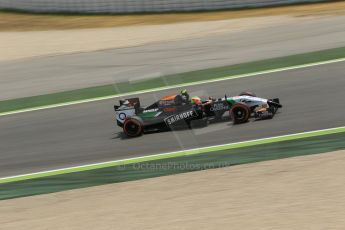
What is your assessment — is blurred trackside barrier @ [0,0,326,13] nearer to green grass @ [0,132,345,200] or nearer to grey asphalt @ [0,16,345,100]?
grey asphalt @ [0,16,345,100]

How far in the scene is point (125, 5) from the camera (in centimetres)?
2706

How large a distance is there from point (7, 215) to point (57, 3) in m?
19.9

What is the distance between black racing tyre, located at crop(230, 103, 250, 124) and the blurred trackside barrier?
44.5ft

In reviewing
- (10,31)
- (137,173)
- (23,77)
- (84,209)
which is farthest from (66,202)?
(10,31)

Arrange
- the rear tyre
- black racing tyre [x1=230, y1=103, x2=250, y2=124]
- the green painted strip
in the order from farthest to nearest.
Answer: the rear tyre < black racing tyre [x1=230, y1=103, x2=250, y2=124] < the green painted strip

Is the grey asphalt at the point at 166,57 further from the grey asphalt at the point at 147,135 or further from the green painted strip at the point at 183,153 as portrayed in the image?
the green painted strip at the point at 183,153

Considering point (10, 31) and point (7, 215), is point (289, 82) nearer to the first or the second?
point (7, 215)

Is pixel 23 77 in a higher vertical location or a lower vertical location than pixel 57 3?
lower

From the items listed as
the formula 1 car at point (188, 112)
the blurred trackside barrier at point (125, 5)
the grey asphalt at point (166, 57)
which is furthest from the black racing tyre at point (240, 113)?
the blurred trackside barrier at point (125, 5)

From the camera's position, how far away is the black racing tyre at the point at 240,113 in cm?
1238

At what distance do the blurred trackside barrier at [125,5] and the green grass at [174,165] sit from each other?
14654 millimetres

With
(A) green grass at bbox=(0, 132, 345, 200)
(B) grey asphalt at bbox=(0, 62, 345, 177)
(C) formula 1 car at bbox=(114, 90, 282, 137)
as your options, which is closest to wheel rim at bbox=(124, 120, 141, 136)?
(C) formula 1 car at bbox=(114, 90, 282, 137)

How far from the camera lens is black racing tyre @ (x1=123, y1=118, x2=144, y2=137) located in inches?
504

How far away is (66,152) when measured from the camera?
1285cm
